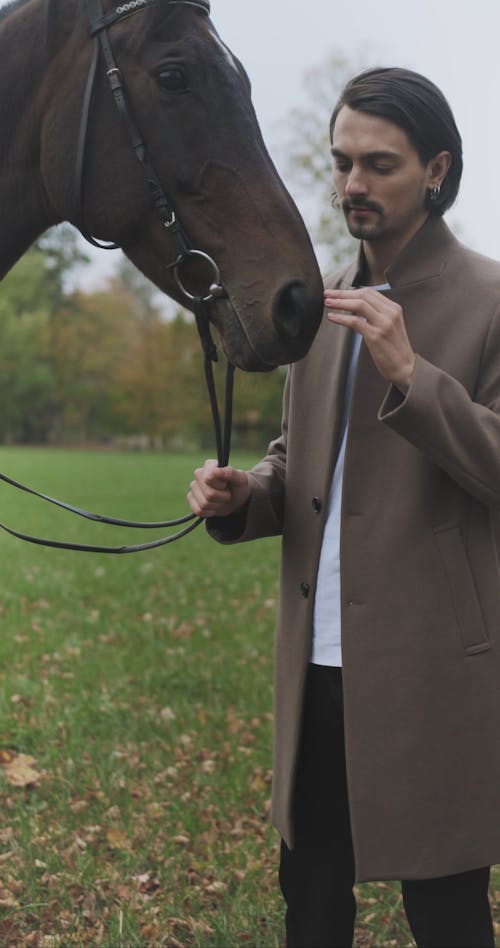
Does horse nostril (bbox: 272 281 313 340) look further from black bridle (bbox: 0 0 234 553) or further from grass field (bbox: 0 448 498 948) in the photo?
grass field (bbox: 0 448 498 948)

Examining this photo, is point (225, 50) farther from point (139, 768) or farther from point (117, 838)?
point (139, 768)

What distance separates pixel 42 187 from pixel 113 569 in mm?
7795

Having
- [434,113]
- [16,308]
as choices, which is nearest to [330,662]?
[434,113]

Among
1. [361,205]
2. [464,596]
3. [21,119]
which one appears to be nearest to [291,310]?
[361,205]

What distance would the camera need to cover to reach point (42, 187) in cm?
222

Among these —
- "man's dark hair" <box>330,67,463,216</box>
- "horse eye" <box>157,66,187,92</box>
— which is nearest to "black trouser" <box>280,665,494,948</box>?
"man's dark hair" <box>330,67,463,216</box>

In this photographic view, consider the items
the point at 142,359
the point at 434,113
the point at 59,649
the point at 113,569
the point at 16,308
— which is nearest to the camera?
the point at 434,113

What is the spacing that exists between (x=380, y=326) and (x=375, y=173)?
43cm

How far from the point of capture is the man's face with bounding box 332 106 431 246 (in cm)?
201

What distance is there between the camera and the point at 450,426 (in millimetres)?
1870

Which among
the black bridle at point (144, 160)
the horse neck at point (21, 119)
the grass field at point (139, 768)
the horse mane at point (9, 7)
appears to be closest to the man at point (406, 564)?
the black bridle at point (144, 160)

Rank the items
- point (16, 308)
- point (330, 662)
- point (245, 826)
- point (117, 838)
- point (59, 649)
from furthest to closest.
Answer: point (16, 308) → point (59, 649) → point (245, 826) → point (117, 838) → point (330, 662)

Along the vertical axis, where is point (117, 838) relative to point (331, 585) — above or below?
below

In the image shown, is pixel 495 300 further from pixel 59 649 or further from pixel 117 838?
pixel 59 649
